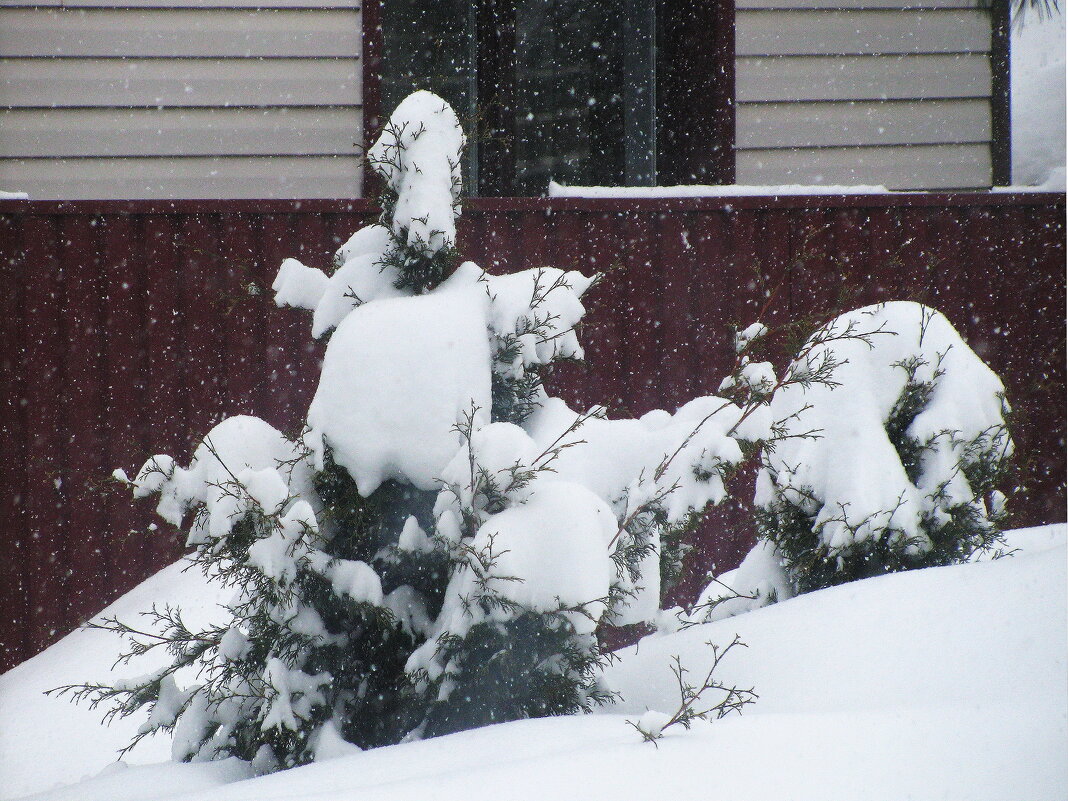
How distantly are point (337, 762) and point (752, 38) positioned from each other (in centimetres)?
474

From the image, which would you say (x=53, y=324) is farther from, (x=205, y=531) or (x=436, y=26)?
(x=436, y=26)

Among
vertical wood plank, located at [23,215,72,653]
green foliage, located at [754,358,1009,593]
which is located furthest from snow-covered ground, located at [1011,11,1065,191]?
vertical wood plank, located at [23,215,72,653]

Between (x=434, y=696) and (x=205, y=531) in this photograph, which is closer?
(x=434, y=696)

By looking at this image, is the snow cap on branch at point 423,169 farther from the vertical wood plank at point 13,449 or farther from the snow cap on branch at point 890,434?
the vertical wood plank at point 13,449

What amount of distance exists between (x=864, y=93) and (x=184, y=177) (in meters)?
4.09

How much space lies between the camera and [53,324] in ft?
13.8

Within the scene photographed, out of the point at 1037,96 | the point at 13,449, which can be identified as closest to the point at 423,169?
the point at 13,449

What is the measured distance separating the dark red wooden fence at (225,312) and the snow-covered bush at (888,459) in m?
0.95

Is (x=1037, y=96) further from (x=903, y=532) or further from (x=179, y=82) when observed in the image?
(x=179, y=82)

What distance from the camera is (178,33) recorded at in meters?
4.61

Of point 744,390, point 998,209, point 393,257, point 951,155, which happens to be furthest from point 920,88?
point 393,257

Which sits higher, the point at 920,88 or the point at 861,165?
the point at 920,88

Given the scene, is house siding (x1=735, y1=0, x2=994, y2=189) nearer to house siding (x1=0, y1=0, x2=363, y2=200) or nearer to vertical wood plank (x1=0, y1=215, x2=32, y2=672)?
house siding (x1=0, y1=0, x2=363, y2=200)

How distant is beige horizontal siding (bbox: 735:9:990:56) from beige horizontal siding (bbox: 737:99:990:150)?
1.12 feet
